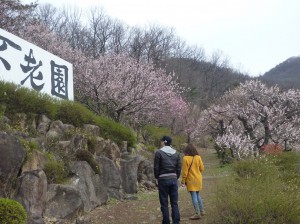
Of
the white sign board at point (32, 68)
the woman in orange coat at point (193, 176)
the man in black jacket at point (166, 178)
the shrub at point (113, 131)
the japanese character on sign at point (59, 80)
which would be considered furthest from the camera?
the shrub at point (113, 131)

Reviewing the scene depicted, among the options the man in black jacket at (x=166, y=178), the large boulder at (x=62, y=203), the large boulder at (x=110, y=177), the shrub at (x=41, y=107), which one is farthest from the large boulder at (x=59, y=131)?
the man in black jacket at (x=166, y=178)

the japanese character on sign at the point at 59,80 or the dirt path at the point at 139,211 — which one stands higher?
the japanese character on sign at the point at 59,80

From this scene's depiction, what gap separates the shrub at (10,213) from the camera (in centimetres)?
484

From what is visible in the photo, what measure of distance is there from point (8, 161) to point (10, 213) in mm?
1726

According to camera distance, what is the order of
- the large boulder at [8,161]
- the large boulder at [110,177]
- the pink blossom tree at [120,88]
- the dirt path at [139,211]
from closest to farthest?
the large boulder at [8,161]
the dirt path at [139,211]
the large boulder at [110,177]
the pink blossom tree at [120,88]

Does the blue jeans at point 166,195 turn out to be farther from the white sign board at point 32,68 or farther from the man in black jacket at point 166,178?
the white sign board at point 32,68

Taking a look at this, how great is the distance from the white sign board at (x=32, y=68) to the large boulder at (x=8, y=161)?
444cm

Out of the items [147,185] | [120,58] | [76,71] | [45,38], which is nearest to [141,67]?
[120,58]

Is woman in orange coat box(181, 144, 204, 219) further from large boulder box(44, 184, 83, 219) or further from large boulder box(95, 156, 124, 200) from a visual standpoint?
large boulder box(95, 156, 124, 200)

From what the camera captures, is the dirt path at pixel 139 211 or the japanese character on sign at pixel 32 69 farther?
the japanese character on sign at pixel 32 69

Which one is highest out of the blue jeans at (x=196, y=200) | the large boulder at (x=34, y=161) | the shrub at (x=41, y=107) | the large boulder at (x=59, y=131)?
the shrub at (x=41, y=107)

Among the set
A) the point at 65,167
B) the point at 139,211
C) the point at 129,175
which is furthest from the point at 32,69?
the point at 139,211

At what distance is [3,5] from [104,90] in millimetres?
7775

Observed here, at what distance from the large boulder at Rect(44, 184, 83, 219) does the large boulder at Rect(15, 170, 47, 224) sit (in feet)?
0.81
